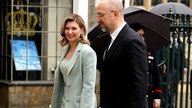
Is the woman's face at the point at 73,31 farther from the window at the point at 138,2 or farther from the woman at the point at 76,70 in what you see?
the window at the point at 138,2

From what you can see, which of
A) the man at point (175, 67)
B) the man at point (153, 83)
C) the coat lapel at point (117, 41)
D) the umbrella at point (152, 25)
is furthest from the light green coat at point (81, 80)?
the man at point (175, 67)

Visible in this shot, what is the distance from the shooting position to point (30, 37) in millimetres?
11930

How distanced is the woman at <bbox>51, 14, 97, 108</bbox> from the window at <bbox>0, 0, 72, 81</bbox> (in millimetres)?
6113

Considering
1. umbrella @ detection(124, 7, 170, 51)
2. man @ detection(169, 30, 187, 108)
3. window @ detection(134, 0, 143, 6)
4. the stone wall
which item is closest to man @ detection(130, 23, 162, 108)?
umbrella @ detection(124, 7, 170, 51)

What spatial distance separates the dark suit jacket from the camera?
4.96 metres

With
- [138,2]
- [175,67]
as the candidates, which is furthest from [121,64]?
[138,2]

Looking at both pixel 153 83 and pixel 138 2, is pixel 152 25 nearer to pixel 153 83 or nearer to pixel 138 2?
pixel 153 83

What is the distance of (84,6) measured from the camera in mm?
12094

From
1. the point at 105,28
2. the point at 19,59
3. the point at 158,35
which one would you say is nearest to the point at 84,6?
the point at 19,59

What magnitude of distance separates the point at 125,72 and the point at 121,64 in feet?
0.25

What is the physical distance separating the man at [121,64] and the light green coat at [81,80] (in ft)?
1.08

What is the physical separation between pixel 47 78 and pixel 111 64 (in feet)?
23.2

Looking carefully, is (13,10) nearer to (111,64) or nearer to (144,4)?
(144,4)

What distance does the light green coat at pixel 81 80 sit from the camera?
5.58 meters
